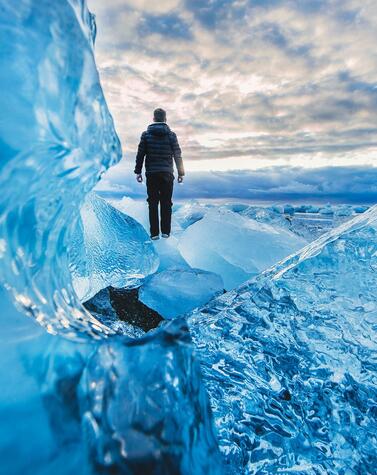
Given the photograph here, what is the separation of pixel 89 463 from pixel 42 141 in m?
0.59

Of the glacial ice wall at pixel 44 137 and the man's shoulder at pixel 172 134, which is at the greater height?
the man's shoulder at pixel 172 134

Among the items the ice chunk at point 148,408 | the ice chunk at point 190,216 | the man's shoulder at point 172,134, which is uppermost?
the man's shoulder at point 172,134

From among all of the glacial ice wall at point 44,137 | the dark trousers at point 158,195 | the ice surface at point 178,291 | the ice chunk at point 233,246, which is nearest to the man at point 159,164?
the dark trousers at point 158,195

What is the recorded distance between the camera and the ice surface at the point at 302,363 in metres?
0.95

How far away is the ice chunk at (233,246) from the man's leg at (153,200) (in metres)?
1.05

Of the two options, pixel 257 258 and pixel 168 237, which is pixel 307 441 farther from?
pixel 168 237

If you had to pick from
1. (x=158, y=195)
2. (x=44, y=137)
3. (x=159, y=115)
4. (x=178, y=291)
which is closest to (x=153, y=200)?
(x=158, y=195)

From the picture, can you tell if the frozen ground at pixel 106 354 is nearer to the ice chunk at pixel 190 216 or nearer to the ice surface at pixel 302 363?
the ice surface at pixel 302 363

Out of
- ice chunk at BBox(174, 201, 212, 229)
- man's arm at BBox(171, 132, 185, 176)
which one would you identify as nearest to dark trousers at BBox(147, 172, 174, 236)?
man's arm at BBox(171, 132, 185, 176)

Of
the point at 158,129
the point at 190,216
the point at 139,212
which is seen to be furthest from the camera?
the point at 190,216

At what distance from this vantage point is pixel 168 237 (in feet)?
15.4

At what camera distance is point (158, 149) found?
4547 millimetres

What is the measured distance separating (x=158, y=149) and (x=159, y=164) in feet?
0.65

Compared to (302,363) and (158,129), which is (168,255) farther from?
(302,363)
